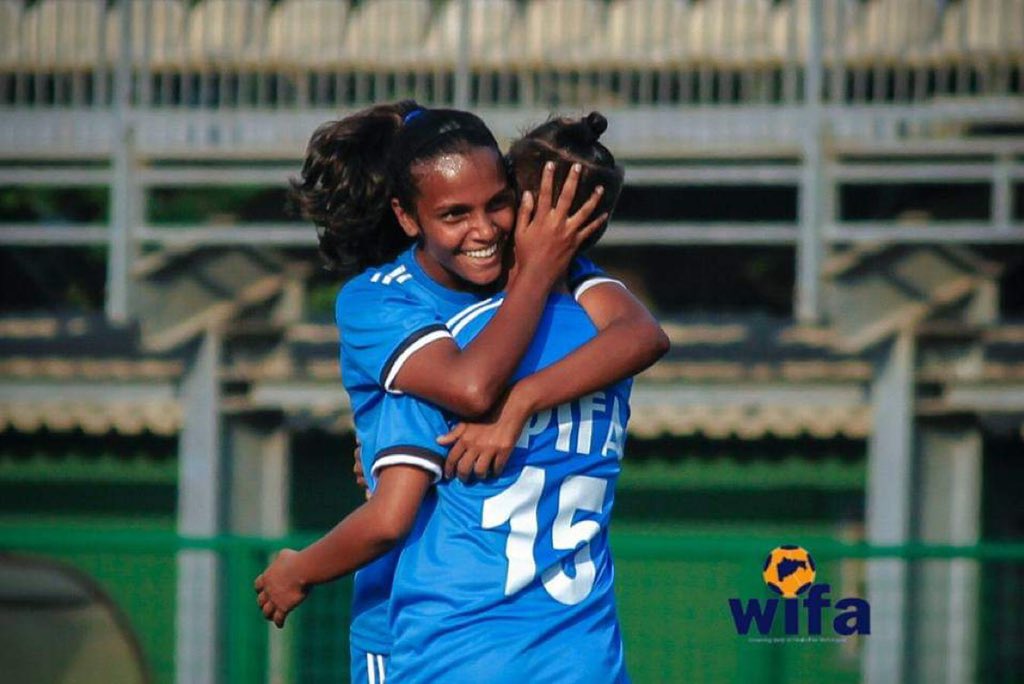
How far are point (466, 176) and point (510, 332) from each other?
26 centimetres

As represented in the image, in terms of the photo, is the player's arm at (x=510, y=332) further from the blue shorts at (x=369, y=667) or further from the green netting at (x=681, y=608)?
the green netting at (x=681, y=608)

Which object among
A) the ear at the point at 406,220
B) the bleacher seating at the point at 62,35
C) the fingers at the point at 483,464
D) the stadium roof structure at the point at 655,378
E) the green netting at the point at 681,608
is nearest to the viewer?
the fingers at the point at 483,464

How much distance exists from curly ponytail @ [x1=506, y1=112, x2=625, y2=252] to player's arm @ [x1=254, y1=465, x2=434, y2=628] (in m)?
0.50

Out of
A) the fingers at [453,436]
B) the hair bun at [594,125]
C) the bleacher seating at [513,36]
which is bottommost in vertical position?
the fingers at [453,436]

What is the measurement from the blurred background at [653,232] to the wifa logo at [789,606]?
8.36 ft

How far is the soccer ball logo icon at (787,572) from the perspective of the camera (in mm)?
5301

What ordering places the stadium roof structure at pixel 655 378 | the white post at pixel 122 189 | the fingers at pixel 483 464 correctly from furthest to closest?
1. the white post at pixel 122 189
2. the stadium roof structure at pixel 655 378
3. the fingers at pixel 483 464

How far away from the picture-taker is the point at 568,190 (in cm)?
264

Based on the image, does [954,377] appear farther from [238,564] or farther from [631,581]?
[238,564]

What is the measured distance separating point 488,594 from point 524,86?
595 centimetres

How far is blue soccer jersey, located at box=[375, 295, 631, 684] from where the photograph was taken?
2.52 metres

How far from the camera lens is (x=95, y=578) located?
600 cm

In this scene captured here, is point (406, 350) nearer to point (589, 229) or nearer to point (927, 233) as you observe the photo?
point (589, 229)

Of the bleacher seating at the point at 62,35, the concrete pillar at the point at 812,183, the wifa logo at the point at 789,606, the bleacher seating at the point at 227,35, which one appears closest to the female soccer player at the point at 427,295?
the wifa logo at the point at 789,606
